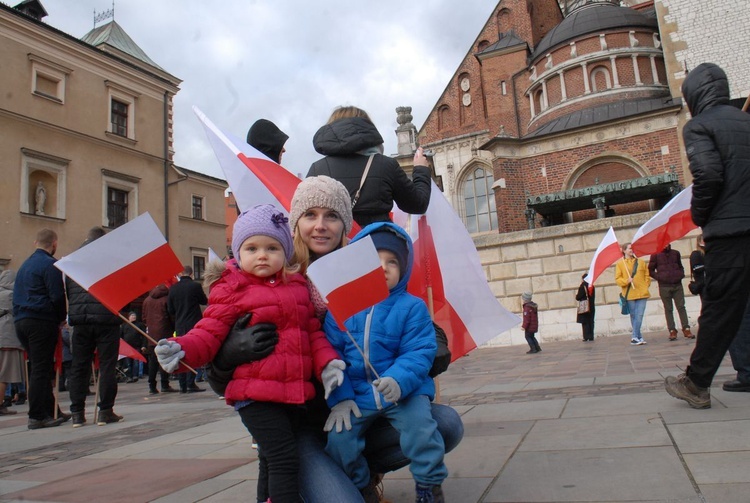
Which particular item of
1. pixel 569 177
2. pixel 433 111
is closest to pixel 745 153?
pixel 569 177

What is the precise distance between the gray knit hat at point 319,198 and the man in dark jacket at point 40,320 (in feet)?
14.7

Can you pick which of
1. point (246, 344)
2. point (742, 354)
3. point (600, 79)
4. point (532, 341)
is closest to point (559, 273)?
point (532, 341)

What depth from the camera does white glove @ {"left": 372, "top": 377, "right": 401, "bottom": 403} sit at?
198 cm

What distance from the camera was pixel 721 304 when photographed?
3621mm

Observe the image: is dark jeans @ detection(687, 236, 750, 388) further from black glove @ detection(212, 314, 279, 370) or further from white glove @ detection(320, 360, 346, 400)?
black glove @ detection(212, 314, 279, 370)

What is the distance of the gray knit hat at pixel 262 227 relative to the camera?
219cm

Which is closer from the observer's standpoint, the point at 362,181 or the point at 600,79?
the point at 362,181

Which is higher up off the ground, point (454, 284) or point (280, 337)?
point (454, 284)

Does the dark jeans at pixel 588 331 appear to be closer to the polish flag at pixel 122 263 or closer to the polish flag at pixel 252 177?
the polish flag at pixel 252 177

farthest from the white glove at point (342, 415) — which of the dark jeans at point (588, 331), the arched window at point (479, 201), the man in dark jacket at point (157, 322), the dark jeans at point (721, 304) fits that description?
the arched window at point (479, 201)

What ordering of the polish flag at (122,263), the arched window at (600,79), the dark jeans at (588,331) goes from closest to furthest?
1. the polish flag at (122,263)
2. the dark jeans at (588,331)
3. the arched window at (600,79)

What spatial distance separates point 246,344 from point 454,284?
2319mm

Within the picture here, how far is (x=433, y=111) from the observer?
37750mm

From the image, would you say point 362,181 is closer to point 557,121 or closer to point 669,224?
point 669,224
